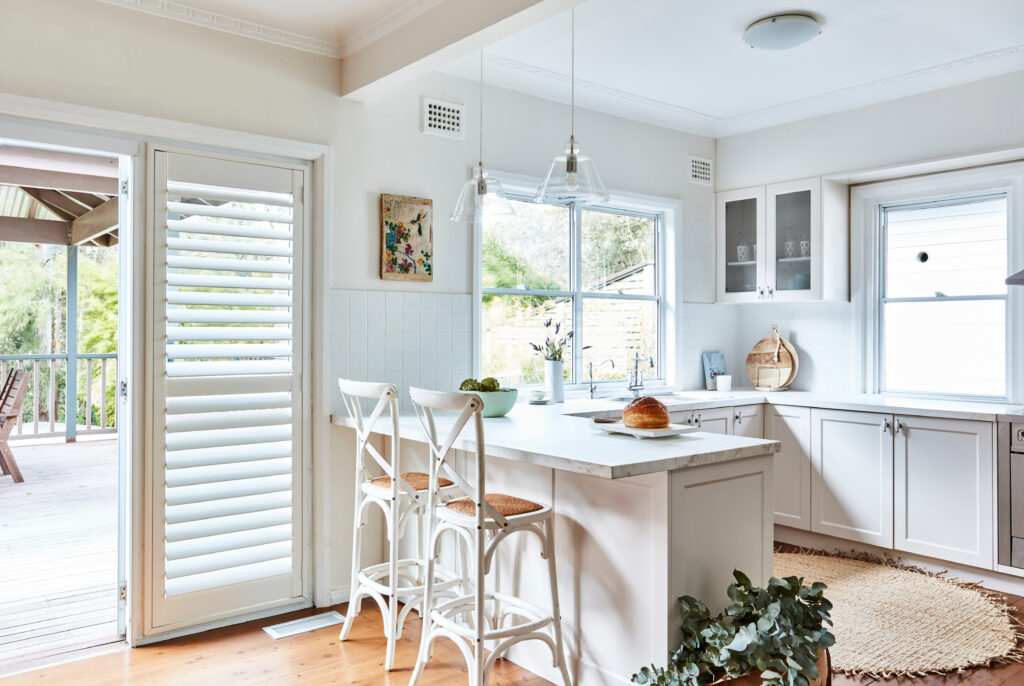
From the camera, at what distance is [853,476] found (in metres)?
4.16

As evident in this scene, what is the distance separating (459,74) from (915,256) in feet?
9.47

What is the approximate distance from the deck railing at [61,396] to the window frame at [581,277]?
4.80m

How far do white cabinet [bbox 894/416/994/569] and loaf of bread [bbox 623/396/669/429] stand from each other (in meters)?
1.99

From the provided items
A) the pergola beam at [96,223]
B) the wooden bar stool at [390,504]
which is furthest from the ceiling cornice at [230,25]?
the pergola beam at [96,223]

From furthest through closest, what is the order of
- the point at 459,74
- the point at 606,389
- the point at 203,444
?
the point at 606,389 → the point at 459,74 → the point at 203,444

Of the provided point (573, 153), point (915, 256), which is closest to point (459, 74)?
point (573, 153)

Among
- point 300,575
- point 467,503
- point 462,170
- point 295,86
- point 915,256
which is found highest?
point 295,86

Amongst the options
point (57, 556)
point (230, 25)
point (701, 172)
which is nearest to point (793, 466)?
point (701, 172)

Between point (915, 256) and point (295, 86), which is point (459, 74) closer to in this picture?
point (295, 86)

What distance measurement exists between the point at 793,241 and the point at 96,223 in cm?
588

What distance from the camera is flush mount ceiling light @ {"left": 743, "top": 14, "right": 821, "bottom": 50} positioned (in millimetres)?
3240

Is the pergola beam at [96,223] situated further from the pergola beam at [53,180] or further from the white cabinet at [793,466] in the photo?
the white cabinet at [793,466]

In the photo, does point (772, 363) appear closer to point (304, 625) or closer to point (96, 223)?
point (304, 625)

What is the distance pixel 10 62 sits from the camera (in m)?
2.70
